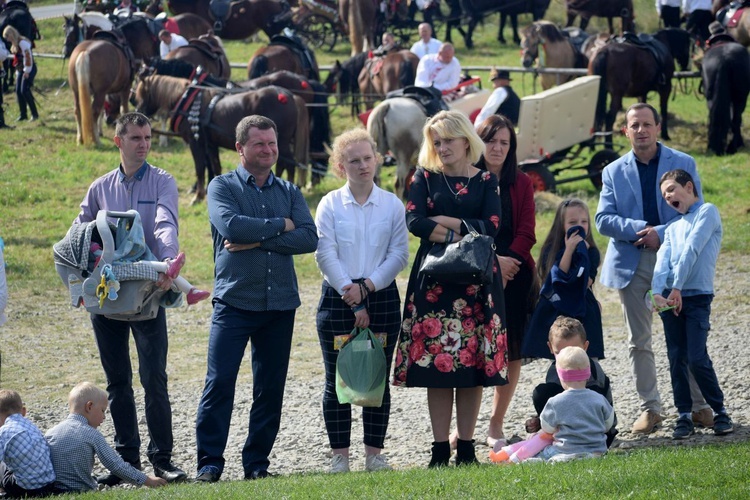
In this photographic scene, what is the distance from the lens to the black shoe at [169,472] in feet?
19.4

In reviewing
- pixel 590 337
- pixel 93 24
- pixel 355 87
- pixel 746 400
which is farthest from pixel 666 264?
pixel 93 24

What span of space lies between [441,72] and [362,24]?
977 centimetres

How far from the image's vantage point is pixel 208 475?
572 centimetres

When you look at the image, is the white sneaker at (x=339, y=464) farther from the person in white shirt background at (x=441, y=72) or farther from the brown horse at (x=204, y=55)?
the brown horse at (x=204, y=55)

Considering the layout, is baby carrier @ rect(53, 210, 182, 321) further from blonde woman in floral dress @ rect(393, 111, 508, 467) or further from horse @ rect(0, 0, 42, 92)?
horse @ rect(0, 0, 42, 92)

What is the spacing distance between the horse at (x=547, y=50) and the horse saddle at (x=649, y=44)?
6.09 feet

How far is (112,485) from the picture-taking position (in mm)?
5871

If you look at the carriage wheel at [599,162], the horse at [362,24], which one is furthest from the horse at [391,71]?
the horse at [362,24]

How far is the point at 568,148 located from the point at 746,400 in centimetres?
877

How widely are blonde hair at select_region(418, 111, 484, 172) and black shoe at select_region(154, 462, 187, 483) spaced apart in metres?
2.15

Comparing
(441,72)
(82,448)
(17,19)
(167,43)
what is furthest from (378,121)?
(17,19)

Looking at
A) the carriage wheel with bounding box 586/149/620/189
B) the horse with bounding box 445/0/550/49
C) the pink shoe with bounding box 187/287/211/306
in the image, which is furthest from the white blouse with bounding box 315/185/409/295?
the horse with bounding box 445/0/550/49

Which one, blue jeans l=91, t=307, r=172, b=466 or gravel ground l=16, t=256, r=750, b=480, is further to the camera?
gravel ground l=16, t=256, r=750, b=480

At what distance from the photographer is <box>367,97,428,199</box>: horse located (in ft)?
49.1
